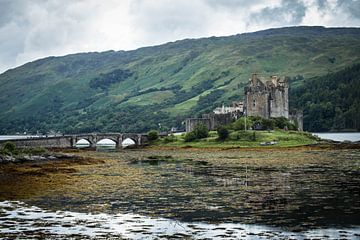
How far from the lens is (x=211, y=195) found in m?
35.7

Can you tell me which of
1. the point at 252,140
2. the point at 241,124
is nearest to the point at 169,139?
the point at 241,124

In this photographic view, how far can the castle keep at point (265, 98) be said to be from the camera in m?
119

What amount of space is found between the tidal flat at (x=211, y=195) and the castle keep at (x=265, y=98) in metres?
62.8

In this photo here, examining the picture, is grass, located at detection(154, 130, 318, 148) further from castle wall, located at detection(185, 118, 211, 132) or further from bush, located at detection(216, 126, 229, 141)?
castle wall, located at detection(185, 118, 211, 132)

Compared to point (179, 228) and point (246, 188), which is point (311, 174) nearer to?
point (246, 188)

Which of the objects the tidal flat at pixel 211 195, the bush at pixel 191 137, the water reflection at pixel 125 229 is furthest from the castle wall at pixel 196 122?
the water reflection at pixel 125 229

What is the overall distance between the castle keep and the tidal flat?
206 ft

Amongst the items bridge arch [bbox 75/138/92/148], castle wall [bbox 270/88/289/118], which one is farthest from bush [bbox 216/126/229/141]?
bridge arch [bbox 75/138/92/148]

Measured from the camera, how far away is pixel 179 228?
25359mm

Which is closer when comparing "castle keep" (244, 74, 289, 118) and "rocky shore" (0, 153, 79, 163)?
"rocky shore" (0, 153, 79, 163)

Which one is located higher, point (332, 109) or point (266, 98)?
point (332, 109)

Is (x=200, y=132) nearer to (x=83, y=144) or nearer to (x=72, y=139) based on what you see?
(x=72, y=139)

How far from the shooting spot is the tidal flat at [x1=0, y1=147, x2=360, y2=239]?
2665 cm

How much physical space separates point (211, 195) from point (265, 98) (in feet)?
279
